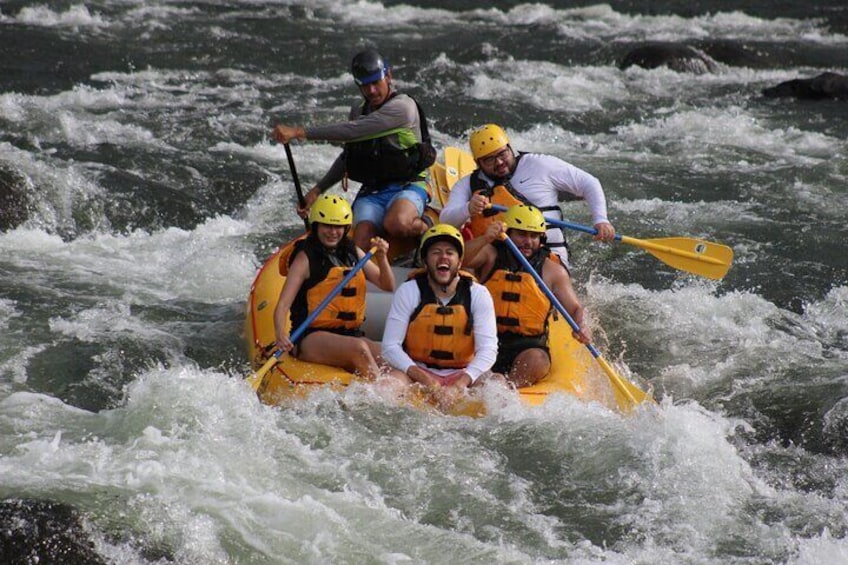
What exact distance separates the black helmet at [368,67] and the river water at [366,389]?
1861 mm

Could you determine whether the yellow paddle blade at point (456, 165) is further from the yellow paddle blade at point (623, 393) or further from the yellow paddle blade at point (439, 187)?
the yellow paddle blade at point (623, 393)

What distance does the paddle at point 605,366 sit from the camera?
22.2 feet

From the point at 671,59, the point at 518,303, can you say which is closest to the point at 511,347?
the point at 518,303

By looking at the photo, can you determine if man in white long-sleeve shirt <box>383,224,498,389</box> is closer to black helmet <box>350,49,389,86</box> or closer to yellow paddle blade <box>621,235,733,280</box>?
black helmet <box>350,49,389,86</box>

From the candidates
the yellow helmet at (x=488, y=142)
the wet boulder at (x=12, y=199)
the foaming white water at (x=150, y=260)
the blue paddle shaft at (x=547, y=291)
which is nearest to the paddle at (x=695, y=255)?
the yellow helmet at (x=488, y=142)

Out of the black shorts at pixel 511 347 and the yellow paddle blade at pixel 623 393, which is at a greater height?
the black shorts at pixel 511 347

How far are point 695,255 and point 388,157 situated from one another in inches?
77.9

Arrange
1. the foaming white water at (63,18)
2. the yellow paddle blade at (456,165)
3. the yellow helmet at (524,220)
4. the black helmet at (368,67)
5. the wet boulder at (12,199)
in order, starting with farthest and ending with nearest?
the foaming white water at (63,18) → the wet boulder at (12,199) → the yellow paddle blade at (456,165) → the black helmet at (368,67) → the yellow helmet at (524,220)

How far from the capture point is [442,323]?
6492 mm

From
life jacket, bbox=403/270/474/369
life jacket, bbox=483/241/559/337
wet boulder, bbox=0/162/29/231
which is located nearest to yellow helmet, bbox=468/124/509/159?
life jacket, bbox=483/241/559/337

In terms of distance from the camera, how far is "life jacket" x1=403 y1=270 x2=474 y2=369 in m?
6.50

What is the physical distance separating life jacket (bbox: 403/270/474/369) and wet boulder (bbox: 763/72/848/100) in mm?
9252

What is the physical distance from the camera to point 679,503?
19.6 feet

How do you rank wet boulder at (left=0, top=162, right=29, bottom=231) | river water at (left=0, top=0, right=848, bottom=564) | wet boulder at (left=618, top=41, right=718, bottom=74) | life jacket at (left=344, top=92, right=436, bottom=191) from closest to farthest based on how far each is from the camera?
river water at (left=0, top=0, right=848, bottom=564) → life jacket at (left=344, top=92, right=436, bottom=191) → wet boulder at (left=0, top=162, right=29, bottom=231) → wet boulder at (left=618, top=41, right=718, bottom=74)
